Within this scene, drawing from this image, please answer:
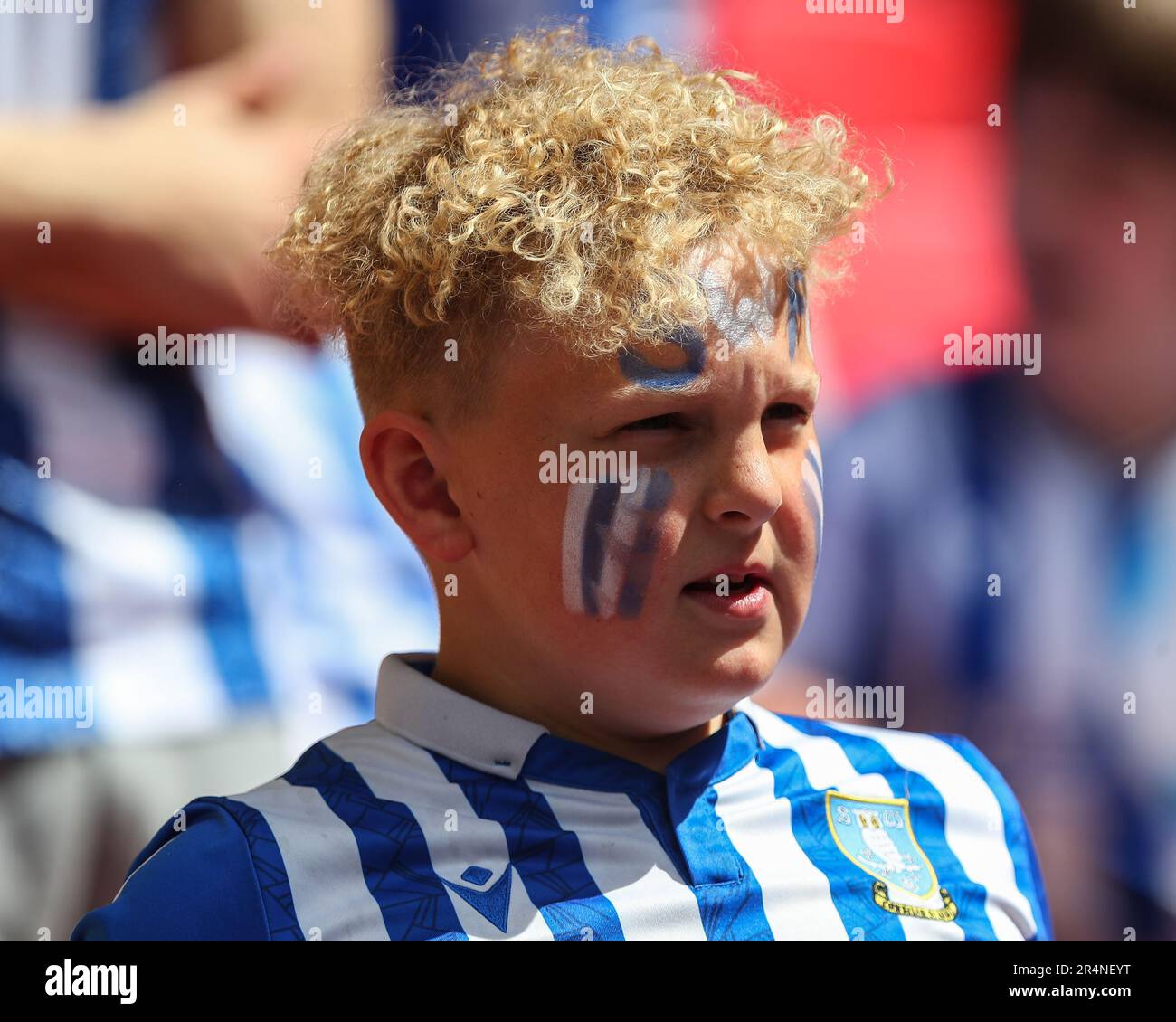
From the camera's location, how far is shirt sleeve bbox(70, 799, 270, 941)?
3.33 ft

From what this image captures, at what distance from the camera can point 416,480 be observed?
1.19 meters

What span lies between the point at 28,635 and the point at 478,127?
1061 millimetres

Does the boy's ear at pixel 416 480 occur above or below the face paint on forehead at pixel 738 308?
below

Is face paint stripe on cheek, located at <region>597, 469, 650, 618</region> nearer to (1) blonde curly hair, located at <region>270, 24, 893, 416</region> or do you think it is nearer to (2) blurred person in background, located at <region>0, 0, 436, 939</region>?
(1) blonde curly hair, located at <region>270, 24, 893, 416</region>

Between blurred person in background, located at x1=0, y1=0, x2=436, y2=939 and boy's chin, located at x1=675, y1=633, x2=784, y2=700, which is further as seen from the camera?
blurred person in background, located at x1=0, y1=0, x2=436, y2=939

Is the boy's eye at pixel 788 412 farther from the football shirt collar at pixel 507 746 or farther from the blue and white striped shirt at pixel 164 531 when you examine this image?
the blue and white striped shirt at pixel 164 531

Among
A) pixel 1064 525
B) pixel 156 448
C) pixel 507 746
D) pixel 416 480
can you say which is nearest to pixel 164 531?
pixel 156 448

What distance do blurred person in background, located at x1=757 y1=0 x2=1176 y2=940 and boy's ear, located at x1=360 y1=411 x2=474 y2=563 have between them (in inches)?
42.0

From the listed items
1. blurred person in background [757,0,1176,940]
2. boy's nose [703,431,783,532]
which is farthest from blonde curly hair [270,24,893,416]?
blurred person in background [757,0,1176,940]

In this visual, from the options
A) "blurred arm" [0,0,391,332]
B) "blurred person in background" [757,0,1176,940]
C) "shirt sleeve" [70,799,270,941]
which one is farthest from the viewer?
"blurred person in background" [757,0,1176,940]

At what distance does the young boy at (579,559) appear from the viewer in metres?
1.07

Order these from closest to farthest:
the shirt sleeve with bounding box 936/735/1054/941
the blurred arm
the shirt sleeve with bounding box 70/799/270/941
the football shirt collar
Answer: the shirt sleeve with bounding box 70/799/270/941, the football shirt collar, the shirt sleeve with bounding box 936/735/1054/941, the blurred arm
